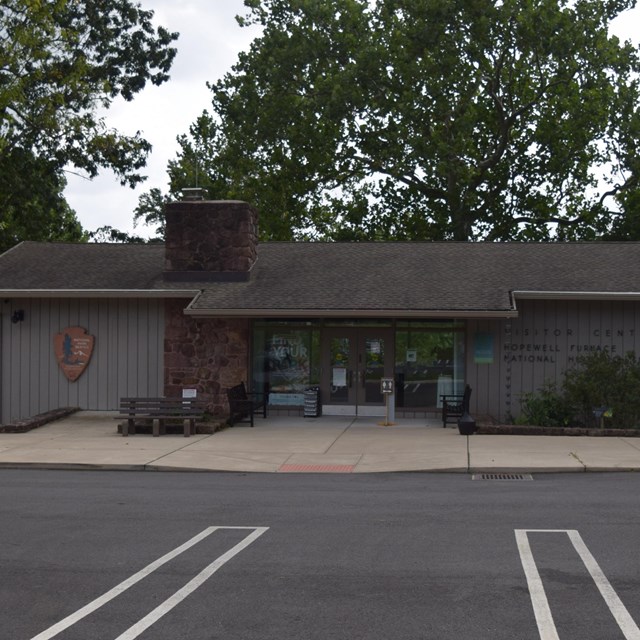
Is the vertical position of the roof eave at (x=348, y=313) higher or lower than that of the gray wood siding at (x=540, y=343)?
higher

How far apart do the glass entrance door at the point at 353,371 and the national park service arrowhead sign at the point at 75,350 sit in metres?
5.60

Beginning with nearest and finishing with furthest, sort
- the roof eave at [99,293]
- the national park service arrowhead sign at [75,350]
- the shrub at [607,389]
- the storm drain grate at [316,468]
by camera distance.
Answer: the storm drain grate at [316,468], the shrub at [607,389], the roof eave at [99,293], the national park service arrowhead sign at [75,350]

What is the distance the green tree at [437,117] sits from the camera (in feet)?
130

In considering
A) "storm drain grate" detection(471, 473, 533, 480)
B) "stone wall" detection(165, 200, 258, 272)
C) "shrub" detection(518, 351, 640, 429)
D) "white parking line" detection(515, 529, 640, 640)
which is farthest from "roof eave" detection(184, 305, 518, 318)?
"white parking line" detection(515, 529, 640, 640)

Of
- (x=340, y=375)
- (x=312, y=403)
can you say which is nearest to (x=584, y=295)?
(x=340, y=375)

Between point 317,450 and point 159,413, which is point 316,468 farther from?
point 159,413

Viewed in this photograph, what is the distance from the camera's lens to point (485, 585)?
25.8 ft

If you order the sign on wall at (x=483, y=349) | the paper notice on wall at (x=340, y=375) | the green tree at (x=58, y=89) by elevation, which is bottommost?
the paper notice on wall at (x=340, y=375)

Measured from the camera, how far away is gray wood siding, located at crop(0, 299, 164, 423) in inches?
932

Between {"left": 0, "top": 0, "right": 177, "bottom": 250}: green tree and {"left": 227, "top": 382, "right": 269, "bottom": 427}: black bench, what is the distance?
10.6 meters

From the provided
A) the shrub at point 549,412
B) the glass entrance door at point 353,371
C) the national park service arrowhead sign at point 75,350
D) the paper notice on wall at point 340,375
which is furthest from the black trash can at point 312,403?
the national park service arrowhead sign at point 75,350

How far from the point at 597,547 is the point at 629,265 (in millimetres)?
15631

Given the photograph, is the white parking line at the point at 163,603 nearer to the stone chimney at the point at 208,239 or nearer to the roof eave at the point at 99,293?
the roof eave at the point at 99,293

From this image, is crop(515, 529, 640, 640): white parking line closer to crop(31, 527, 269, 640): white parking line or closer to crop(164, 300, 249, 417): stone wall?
crop(31, 527, 269, 640): white parking line
